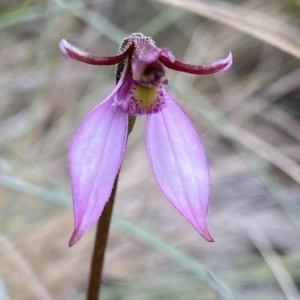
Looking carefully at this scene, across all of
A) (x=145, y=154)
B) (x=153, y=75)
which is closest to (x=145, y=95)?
(x=153, y=75)

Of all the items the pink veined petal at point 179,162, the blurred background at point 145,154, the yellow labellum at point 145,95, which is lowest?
the blurred background at point 145,154

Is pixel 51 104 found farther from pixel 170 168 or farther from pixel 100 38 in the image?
pixel 170 168

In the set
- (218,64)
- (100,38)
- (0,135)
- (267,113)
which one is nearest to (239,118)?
(267,113)

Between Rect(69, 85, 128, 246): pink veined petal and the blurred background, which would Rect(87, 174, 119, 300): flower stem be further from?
the blurred background

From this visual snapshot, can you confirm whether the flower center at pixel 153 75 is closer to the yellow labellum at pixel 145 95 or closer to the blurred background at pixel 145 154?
the yellow labellum at pixel 145 95

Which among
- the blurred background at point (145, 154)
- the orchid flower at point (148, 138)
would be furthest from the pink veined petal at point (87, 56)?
the blurred background at point (145, 154)

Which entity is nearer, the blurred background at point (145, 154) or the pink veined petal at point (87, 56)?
the pink veined petal at point (87, 56)
